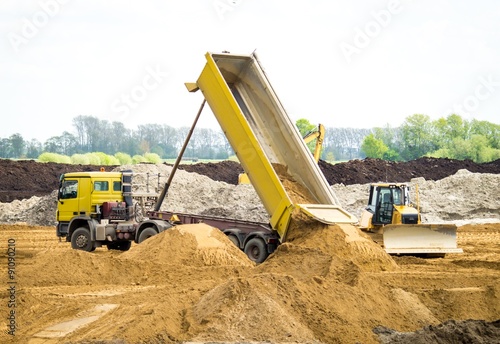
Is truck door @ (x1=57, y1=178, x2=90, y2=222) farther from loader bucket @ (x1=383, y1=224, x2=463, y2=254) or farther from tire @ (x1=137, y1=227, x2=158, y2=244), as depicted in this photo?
loader bucket @ (x1=383, y1=224, x2=463, y2=254)

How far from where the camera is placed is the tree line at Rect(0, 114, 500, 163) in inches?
2761

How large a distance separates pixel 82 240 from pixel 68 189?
1.59m

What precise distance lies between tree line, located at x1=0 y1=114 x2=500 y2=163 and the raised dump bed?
47219 millimetres

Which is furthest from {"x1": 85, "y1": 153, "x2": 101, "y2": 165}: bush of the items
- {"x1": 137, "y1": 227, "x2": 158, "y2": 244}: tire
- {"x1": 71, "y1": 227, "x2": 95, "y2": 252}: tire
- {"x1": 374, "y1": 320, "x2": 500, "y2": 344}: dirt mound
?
{"x1": 374, "y1": 320, "x2": 500, "y2": 344}: dirt mound

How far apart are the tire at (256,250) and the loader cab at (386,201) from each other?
5.31m

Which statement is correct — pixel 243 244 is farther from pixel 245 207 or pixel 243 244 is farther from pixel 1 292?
pixel 245 207

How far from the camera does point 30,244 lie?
2472cm

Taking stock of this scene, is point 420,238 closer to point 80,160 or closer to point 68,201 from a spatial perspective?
point 68,201

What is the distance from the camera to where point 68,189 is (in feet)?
70.8

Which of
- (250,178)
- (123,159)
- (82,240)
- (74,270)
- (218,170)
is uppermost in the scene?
(123,159)

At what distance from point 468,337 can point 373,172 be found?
39.1 m

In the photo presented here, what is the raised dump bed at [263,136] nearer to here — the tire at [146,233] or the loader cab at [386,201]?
the tire at [146,233]

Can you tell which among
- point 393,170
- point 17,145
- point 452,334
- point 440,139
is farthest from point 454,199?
point 17,145

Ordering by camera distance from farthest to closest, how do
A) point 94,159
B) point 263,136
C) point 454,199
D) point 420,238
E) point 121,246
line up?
point 94,159 < point 454,199 < point 121,246 < point 420,238 < point 263,136
